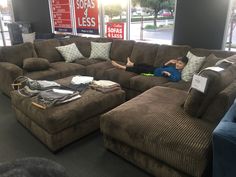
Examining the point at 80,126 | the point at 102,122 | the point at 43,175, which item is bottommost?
the point at 80,126

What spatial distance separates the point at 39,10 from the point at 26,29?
2.45 feet

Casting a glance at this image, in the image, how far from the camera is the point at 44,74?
3.53 metres

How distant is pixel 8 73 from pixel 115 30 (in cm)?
242

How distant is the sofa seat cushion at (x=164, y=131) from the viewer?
155 centimetres

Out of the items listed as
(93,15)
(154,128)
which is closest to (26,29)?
(93,15)

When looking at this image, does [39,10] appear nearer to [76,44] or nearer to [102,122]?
[76,44]

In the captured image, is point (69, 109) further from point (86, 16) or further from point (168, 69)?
point (86, 16)

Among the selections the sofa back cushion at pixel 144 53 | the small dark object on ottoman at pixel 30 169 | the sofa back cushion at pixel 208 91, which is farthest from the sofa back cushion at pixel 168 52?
the small dark object on ottoman at pixel 30 169

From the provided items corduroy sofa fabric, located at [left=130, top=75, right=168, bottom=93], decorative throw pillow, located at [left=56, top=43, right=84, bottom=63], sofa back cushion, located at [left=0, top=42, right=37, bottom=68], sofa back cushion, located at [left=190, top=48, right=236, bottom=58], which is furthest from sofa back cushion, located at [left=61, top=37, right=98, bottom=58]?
sofa back cushion, located at [left=190, top=48, right=236, bottom=58]

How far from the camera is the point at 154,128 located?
1778 millimetres

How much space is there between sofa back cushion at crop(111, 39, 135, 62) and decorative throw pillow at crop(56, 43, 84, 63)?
0.77 m

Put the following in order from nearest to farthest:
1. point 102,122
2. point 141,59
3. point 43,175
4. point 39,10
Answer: point 43,175
point 102,122
point 141,59
point 39,10

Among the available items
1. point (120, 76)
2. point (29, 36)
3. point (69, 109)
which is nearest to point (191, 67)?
point (120, 76)

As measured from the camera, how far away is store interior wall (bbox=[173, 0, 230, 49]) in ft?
10.7
